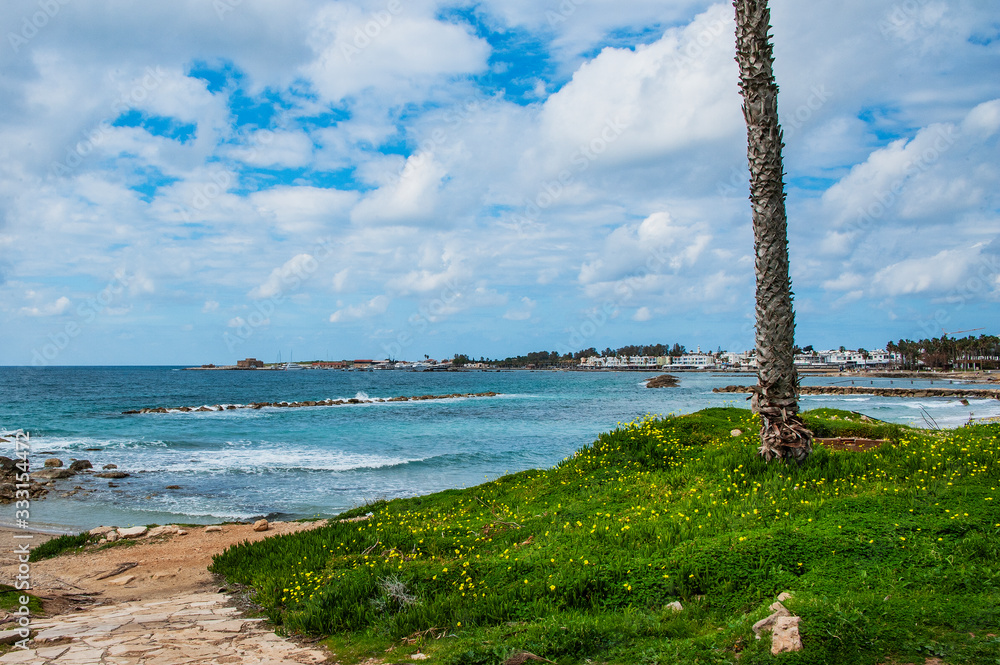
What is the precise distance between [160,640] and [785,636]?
19.7 feet

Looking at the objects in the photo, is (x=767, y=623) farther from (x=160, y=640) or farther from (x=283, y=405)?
(x=283, y=405)

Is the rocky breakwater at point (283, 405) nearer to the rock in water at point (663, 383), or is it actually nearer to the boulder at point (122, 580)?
the rock in water at point (663, 383)

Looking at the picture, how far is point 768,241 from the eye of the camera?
973 centimetres

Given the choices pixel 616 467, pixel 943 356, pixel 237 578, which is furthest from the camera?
pixel 943 356

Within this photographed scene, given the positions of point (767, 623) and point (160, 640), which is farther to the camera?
point (160, 640)

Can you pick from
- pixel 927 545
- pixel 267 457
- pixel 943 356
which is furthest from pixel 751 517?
pixel 943 356

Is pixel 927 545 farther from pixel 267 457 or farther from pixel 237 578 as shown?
pixel 267 457

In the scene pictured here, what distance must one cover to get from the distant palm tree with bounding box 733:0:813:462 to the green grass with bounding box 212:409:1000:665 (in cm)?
79

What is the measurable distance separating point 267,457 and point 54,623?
21.2 meters

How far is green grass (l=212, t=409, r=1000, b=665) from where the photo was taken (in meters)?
5.17

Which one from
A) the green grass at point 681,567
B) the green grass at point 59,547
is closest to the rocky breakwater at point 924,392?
the green grass at point 681,567

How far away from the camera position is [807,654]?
15.3ft

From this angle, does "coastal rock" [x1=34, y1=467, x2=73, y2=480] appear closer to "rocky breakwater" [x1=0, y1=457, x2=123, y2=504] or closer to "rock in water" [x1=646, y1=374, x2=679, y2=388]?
"rocky breakwater" [x1=0, y1=457, x2=123, y2=504]

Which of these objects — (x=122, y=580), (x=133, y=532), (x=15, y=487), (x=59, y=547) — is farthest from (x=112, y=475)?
(x=122, y=580)
